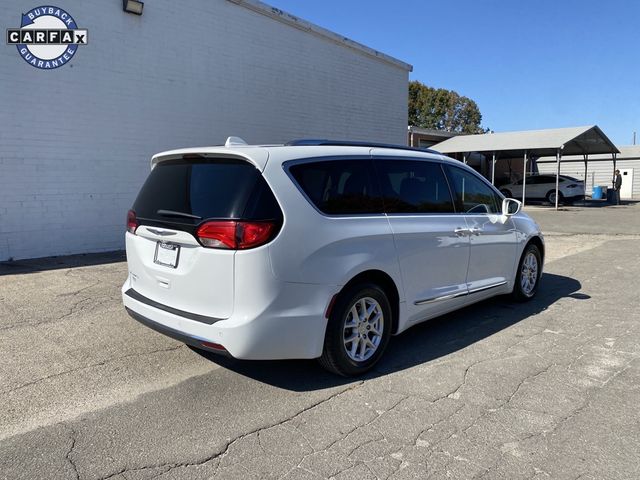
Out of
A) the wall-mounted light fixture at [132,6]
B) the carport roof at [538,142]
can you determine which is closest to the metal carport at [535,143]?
the carport roof at [538,142]

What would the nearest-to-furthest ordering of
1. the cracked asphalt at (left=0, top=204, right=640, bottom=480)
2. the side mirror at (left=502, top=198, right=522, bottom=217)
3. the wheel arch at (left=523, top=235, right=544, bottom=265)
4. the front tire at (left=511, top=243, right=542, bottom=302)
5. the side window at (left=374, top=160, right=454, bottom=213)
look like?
the cracked asphalt at (left=0, top=204, right=640, bottom=480), the side window at (left=374, top=160, right=454, bottom=213), the side mirror at (left=502, top=198, right=522, bottom=217), the front tire at (left=511, top=243, right=542, bottom=302), the wheel arch at (left=523, top=235, right=544, bottom=265)

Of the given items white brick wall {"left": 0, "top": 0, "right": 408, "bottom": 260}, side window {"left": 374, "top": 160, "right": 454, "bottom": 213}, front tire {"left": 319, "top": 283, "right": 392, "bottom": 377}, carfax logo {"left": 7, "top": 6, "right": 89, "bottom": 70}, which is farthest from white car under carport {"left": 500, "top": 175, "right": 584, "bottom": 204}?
front tire {"left": 319, "top": 283, "right": 392, "bottom": 377}

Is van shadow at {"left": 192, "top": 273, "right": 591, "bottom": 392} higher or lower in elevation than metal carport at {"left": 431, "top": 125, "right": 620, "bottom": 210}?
lower

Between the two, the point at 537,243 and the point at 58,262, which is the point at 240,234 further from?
the point at 58,262

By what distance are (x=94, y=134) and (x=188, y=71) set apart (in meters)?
2.58

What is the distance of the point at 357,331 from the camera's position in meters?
3.87

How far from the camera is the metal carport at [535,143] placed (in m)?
23.2

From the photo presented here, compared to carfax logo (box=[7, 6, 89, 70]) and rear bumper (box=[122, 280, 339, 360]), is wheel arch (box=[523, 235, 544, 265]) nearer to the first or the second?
rear bumper (box=[122, 280, 339, 360])

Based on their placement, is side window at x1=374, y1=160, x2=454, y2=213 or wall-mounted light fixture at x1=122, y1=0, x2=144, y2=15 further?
wall-mounted light fixture at x1=122, y1=0, x2=144, y2=15

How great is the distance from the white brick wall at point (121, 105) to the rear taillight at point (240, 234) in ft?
22.4

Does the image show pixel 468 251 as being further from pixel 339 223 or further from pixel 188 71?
pixel 188 71

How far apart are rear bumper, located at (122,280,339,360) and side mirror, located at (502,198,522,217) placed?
2884 mm

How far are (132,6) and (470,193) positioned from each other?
25.7 feet

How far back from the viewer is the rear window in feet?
10.9
